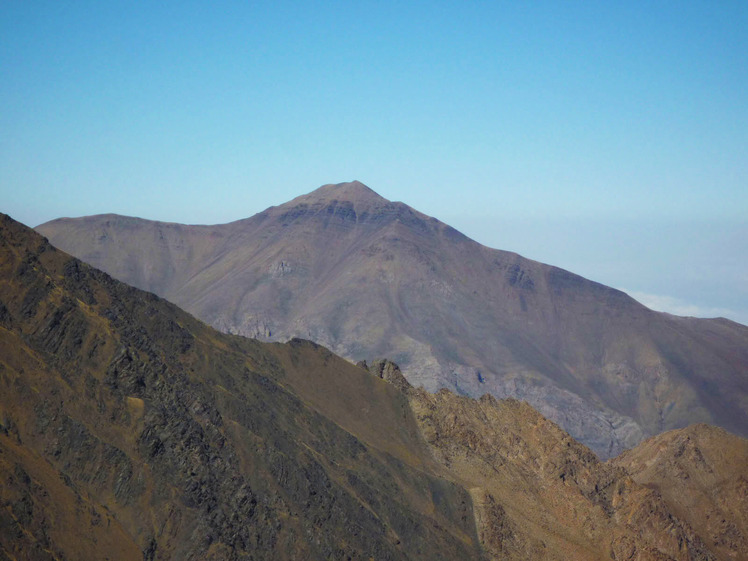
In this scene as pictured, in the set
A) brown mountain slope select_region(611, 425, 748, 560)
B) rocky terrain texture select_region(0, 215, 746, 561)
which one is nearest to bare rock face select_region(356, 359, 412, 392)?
rocky terrain texture select_region(0, 215, 746, 561)

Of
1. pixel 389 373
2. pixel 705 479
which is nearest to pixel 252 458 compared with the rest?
pixel 389 373

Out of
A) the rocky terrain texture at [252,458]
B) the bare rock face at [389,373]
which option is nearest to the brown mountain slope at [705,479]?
the rocky terrain texture at [252,458]

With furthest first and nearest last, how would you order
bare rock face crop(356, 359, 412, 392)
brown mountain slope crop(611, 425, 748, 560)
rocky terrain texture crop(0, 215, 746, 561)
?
1. bare rock face crop(356, 359, 412, 392)
2. brown mountain slope crop(611, 425, 748, 560)
3. rocky terrain texture crop(0, 215, 746, 561)

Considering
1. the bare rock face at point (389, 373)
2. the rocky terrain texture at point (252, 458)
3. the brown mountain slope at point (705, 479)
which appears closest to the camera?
the rocky terrain texture at point (252, 458)

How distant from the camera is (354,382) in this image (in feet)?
477

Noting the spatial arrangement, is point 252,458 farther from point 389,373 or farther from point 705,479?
point 705,479

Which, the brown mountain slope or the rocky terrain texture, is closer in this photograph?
the rocky terrain texture

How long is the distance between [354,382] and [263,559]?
59.8 metres

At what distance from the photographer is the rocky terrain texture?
263 feet

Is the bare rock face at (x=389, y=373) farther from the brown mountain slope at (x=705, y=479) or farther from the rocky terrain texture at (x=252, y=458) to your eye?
the brown mountain slope at (x=705, y=479)

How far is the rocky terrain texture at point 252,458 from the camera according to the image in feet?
263

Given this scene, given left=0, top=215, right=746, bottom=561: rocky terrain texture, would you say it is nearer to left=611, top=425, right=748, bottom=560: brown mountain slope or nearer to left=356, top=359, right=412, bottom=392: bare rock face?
left=356, top=359, right=412, bottom=392: bare rock face

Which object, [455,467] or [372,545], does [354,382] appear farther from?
[372,545]

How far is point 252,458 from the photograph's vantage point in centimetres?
9956
